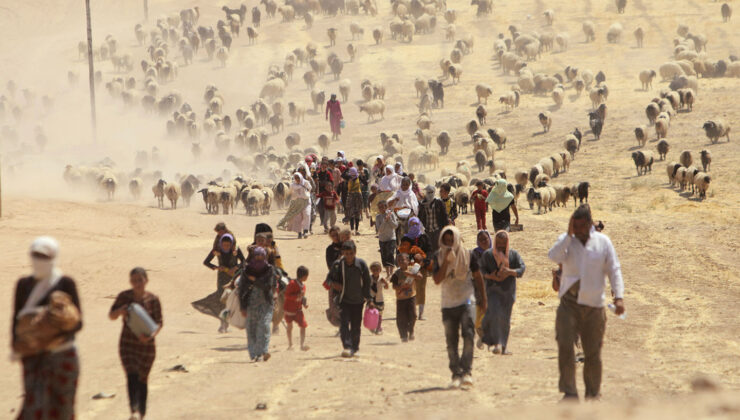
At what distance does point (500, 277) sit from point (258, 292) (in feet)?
8.42

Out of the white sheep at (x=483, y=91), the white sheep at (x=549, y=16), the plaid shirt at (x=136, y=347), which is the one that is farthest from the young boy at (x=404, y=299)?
the white sheep at (x=549, y=16)

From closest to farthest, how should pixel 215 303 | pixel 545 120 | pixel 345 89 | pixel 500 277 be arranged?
pixel 500 277, pixel 215 303, pixel 545 120, pixel 345 89

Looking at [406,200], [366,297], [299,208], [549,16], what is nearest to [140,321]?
[366,297]

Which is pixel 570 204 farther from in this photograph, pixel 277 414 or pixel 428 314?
pixel 277 414

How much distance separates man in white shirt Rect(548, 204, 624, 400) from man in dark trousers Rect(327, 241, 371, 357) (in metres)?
2.84

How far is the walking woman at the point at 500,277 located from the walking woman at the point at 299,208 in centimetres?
945

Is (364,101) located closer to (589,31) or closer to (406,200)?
(589,31)

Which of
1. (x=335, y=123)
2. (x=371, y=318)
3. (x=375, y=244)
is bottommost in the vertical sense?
(x=371, y=318)

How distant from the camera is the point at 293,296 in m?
10.5

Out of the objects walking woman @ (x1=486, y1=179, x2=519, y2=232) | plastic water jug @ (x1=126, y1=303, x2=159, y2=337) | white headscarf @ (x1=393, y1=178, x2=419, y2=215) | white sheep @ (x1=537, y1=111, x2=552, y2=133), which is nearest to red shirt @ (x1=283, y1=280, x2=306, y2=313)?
plastic water jug @ (x1=126, y1=303, x2=159, y2=337)

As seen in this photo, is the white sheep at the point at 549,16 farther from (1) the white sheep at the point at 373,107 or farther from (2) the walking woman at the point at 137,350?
(2) the walking woman at the point at 137,350

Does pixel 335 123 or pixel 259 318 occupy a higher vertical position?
pixel 335 123

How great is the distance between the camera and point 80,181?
104 feet

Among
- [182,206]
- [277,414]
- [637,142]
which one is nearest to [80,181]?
[182,206]
